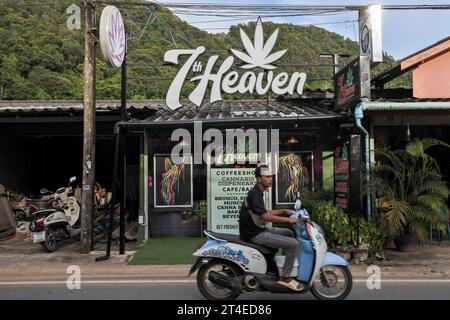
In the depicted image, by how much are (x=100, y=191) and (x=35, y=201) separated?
6.42 ft

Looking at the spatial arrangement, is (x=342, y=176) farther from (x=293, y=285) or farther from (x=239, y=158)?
(x=293, y=285)

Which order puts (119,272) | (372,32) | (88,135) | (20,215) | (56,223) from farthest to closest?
(20,215)
(56,223)
(372,32)
(88,135)
(119,272)

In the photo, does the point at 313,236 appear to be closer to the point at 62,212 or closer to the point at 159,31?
the point at 62,212

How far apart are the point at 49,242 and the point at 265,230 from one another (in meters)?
6.21

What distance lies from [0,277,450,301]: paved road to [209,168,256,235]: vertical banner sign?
3511 mm

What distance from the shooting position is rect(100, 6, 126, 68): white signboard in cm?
861

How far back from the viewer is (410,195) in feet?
31.8

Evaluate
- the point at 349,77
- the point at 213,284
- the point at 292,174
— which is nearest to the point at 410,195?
the point at 349,77

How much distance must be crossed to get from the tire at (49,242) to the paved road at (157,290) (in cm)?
229

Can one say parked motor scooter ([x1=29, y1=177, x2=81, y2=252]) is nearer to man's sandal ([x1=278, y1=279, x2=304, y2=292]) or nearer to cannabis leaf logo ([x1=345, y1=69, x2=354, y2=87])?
man's sandal ([x1=278, y1=279, x2=304, y2=292])

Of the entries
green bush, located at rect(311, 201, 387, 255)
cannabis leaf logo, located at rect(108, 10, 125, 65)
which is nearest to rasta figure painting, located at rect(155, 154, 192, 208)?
cannabis leaf logo, located at rect(108, 10, 125, 65)

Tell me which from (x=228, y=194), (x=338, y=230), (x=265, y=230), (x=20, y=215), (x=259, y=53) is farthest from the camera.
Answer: (x=20, y=215)

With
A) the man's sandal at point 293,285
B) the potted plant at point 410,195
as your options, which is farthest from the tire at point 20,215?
the man's sandal at point 293,285

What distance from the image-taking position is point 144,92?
25.4 m
